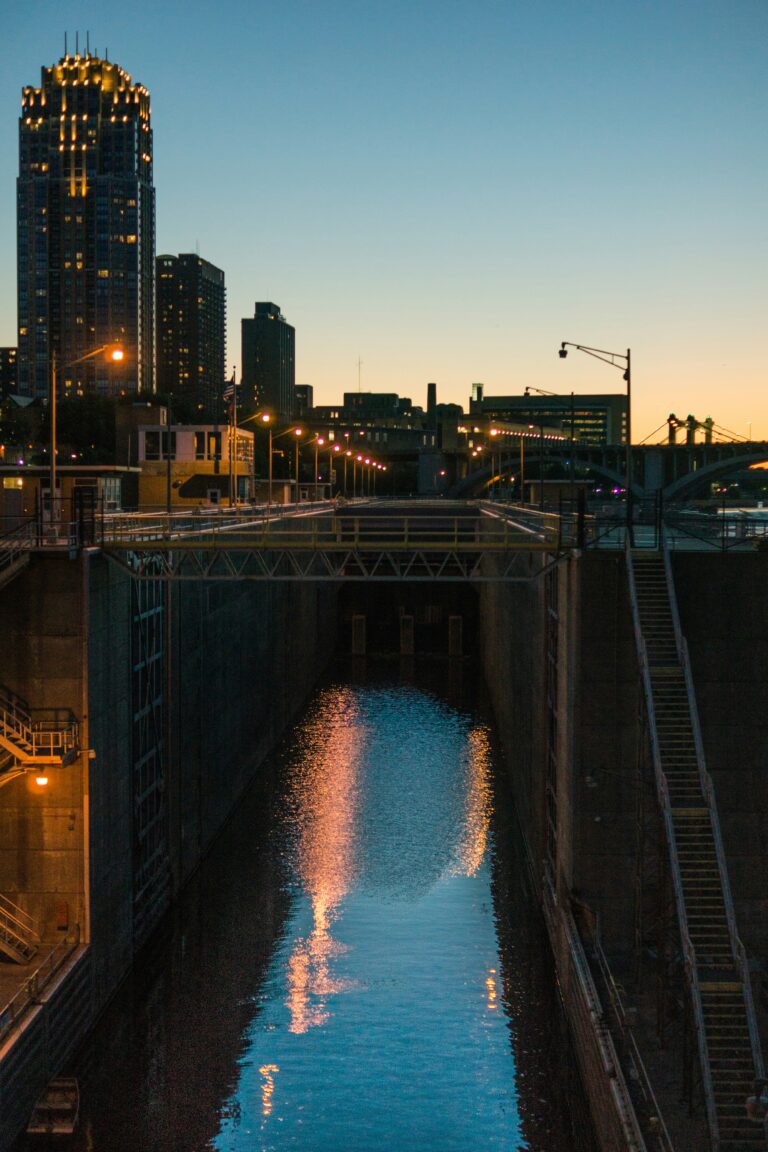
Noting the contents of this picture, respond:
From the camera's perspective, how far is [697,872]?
24.6 meters

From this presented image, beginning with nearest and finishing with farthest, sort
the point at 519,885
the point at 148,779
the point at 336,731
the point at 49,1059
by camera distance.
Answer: the point at 49,1059, the point at 148,779, the point at 519,885, the point at 336,731

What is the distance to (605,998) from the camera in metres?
25.7

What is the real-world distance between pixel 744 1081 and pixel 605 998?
5.09 meters

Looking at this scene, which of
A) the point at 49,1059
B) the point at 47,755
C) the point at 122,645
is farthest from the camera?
the point at 122,645

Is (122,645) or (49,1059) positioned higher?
(122,645)

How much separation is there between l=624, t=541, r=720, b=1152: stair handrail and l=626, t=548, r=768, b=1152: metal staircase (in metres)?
0.02

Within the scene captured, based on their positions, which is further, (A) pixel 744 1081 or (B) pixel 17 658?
(B) pixel 17 658

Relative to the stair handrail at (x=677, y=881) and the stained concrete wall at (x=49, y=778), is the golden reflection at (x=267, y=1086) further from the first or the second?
the stair handrail at (x=677, y=881)

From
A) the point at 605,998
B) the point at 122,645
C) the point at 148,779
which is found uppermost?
the point at 122,645

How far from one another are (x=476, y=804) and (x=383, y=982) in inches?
732

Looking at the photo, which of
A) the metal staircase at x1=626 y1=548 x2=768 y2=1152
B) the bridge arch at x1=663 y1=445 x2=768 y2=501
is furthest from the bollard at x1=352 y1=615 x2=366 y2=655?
the metal staircase at x1=626 y1=548 x2=768 y2=1152

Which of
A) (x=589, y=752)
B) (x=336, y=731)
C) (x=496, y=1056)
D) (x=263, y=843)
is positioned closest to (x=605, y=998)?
(x=496, y=1056)

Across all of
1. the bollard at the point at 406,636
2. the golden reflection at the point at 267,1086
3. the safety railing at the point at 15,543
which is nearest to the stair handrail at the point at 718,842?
the golden reflection at the point at 267,1086

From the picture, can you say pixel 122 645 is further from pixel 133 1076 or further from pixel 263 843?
pixel 263 843
